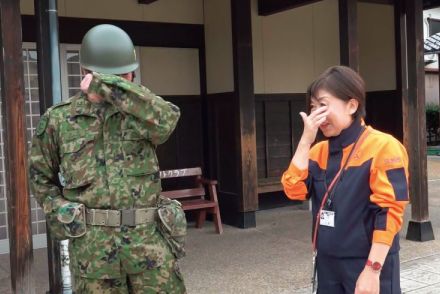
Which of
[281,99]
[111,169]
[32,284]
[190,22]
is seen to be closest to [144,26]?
[190,22]

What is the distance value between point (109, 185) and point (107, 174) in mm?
47

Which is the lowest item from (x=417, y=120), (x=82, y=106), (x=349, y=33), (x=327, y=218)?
(x=327, y=218)

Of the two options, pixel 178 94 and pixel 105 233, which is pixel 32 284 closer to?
pixel 105 233

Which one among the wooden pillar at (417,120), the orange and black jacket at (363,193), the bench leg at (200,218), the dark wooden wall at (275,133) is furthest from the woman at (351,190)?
the dark wooden wall at (275,133)

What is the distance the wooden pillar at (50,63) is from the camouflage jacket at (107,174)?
176 centimetres

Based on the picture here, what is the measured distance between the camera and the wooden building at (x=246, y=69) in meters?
6.09

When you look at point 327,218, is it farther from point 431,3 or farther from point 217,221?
point 431,3

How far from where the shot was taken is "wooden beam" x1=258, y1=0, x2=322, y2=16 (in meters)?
6.89

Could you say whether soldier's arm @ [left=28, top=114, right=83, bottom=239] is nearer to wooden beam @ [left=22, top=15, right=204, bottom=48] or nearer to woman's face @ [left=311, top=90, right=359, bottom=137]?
woman's face @ [left=311, top=90, right=359, bottom=137]

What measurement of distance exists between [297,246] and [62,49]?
341cm

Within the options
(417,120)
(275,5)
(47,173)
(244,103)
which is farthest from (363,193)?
(275,5)

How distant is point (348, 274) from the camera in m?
2.33

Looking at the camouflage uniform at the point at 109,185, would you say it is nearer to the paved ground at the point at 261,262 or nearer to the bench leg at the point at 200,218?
the paved ground at the point at 261,262

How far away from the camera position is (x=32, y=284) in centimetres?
414
